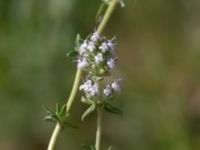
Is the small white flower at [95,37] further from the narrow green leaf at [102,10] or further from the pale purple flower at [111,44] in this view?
the narrow green leaf at [102,10]

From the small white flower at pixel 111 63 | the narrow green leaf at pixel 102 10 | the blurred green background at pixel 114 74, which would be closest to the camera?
the small white flower at pixel 111 63

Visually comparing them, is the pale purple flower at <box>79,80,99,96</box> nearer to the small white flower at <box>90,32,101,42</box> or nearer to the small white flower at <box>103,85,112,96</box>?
the small white flower at <box>103,85,112,96</box>

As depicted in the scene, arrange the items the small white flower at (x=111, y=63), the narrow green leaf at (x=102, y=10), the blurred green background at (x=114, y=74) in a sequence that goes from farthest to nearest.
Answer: the blurred green background at (x=114, y=74), the narrow green leaf at (x=102, y=10), the small white flower at (x=111, y=63)

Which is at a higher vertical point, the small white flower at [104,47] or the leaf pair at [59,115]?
the small white flower at [104,47]

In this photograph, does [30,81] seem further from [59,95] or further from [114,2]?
[114,2]

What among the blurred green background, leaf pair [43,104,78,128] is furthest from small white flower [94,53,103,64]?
the blurred green background

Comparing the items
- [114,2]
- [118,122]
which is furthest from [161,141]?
[114,2]

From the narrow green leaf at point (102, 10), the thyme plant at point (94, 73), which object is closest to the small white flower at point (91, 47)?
the thyme plant at point (94, 73)

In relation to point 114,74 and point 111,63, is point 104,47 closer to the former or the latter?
point 111,63

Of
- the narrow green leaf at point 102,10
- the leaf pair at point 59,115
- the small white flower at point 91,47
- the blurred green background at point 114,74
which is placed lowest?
the leaf pair at point 59,115
